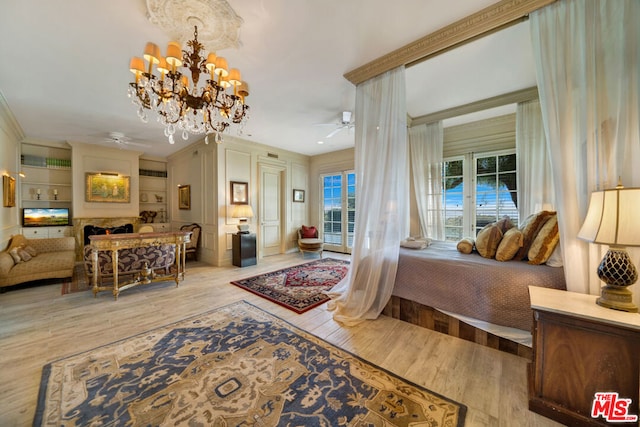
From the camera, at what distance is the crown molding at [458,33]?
186 cm

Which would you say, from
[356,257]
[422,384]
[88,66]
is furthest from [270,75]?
[422,384]

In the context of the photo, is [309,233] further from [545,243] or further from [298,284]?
[545,243]

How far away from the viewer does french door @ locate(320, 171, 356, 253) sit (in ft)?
21.0

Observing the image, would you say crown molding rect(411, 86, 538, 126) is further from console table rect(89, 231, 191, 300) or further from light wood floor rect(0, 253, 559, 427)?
console table rect(89, 231, 191, 300)

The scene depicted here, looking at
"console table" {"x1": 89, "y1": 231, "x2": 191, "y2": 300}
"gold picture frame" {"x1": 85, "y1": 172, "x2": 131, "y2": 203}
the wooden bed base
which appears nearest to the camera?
the wooden bed base

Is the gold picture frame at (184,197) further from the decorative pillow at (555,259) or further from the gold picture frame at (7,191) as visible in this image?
the decorative pillow at (555,259)

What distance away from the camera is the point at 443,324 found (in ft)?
7.77

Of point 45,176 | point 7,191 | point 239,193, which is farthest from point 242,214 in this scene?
point 45,176

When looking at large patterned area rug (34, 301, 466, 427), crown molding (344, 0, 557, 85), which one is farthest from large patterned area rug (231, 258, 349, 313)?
crown molding (344, 0, 557, 85)

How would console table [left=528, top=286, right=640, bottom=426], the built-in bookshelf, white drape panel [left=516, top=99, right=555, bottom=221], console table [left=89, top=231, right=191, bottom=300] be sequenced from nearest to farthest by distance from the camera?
console table [left=528, top=286, right=640, bottom=426]
white drape panel [left=516, top=99, right=555, bottom=221]
console table [left=89, top=231, right=191, bottom=300]
the built-in bookshelf

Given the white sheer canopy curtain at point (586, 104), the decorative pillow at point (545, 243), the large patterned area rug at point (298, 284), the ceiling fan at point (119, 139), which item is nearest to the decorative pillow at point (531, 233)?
the decorative pillow at point (545, 243)

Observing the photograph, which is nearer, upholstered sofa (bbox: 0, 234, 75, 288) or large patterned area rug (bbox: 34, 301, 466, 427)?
large patterned area rug (bbox: 34, 301, 466, 427)

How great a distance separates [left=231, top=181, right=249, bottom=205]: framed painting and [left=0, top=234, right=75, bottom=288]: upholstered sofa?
116 inches

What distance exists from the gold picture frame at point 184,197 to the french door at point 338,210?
3614mm
